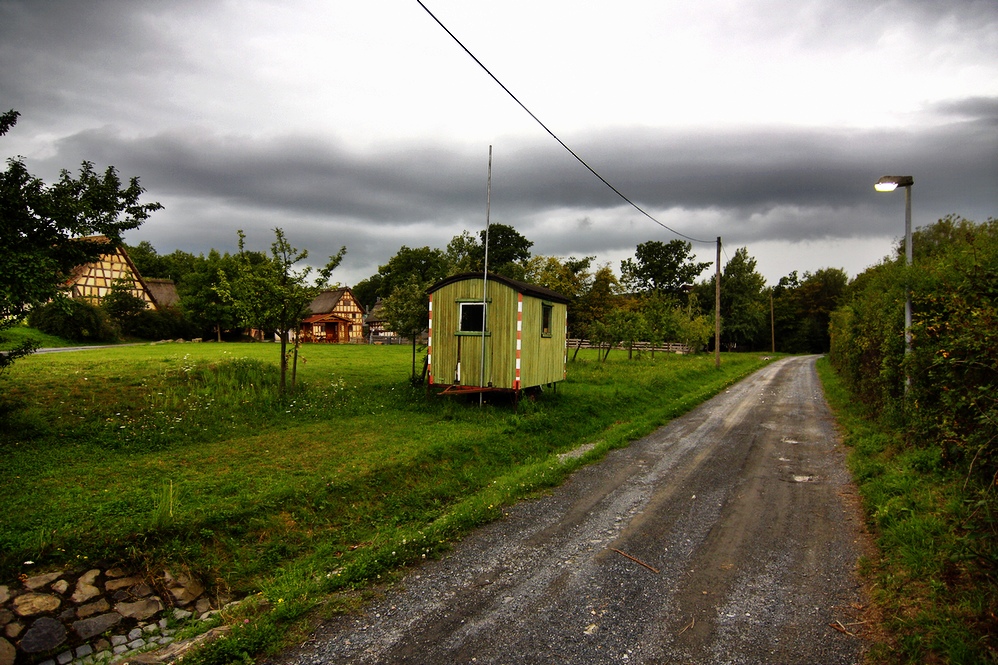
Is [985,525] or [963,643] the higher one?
[985,525]

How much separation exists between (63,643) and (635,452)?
864cm

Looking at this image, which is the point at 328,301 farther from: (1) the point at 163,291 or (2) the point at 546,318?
(2) the point at 546,318

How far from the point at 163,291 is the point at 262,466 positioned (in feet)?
166

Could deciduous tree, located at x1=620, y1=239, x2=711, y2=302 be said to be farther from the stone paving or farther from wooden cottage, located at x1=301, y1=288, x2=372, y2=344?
the stone paving

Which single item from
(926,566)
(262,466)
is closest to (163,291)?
(262,466)

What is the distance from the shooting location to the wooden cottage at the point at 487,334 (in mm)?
13586

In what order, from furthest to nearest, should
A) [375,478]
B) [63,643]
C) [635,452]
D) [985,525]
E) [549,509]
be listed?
1. [635,452]
2. [375,478]
3. [549,509]
4. [63,643]
5. [985,525]

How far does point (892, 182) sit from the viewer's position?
971 centimetres

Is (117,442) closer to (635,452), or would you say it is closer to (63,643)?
(63,643)

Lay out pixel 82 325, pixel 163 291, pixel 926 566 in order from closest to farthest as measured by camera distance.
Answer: pixel 926 566 < pixel 82 325 < pixel 163 291

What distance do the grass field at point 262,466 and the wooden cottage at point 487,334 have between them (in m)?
0.78

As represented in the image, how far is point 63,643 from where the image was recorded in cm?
457

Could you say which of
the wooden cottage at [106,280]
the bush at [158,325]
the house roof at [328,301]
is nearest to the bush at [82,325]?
the bush at [158,325]

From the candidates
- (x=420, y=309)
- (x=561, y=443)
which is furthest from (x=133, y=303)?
(x=561, y=443)
